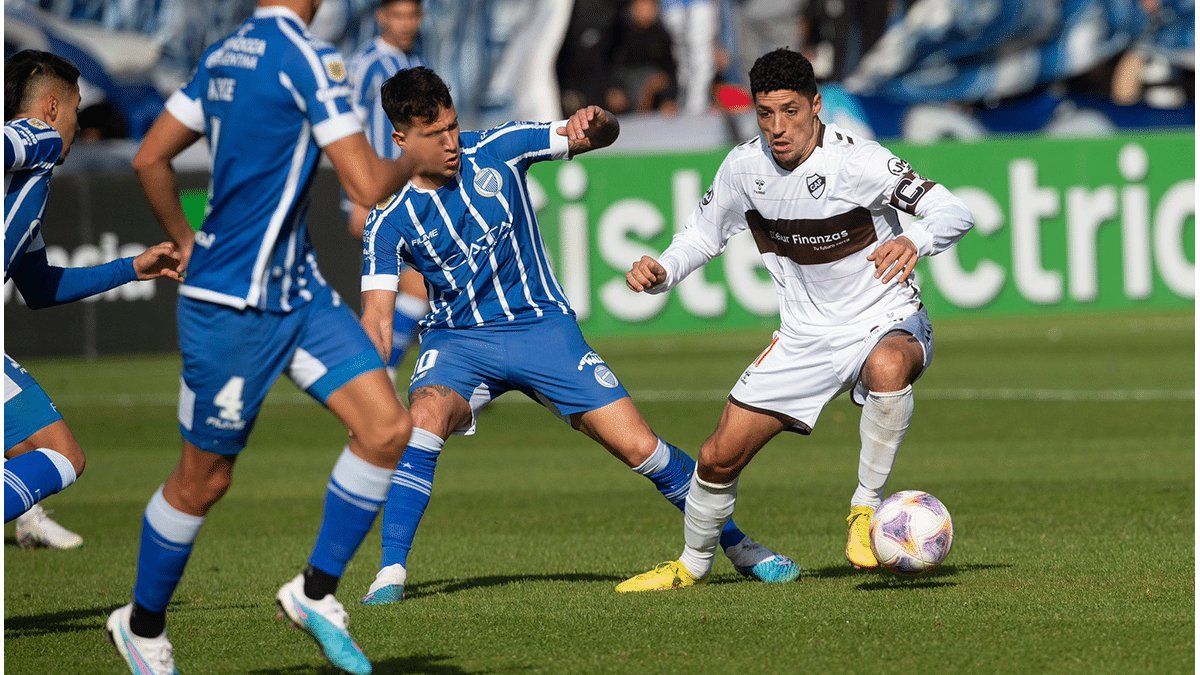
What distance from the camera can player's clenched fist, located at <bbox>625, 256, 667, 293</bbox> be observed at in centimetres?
687

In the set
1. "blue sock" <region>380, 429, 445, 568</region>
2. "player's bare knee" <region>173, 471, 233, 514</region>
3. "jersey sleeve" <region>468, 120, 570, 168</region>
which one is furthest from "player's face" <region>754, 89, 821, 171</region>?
"player's bare knee" <region>173, 471, 233, 514</region>

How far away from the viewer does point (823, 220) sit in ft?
23.2

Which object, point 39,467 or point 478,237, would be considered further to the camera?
point 478,237

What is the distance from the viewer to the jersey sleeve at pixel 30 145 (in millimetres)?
6242

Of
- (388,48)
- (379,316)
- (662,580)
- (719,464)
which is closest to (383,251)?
(379,316)

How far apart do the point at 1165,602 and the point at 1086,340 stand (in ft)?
37.7

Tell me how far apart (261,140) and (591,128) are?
2.22 m

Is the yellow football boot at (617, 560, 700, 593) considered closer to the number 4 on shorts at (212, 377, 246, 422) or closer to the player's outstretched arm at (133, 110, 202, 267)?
the number 4 on shorts at (212, 377, 246, 422)

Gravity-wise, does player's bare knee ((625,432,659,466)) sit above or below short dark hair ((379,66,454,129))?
below

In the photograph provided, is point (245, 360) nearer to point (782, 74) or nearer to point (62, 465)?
point (62, 465)

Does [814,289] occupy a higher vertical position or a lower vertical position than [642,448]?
higher

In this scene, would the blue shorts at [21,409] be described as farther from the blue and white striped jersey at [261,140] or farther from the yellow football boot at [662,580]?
the yellow football boot at [662,580]

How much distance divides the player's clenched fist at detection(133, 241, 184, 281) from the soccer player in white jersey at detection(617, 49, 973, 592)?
1685 mm

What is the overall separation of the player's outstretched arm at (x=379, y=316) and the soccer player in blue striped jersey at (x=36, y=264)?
35.6 inches
